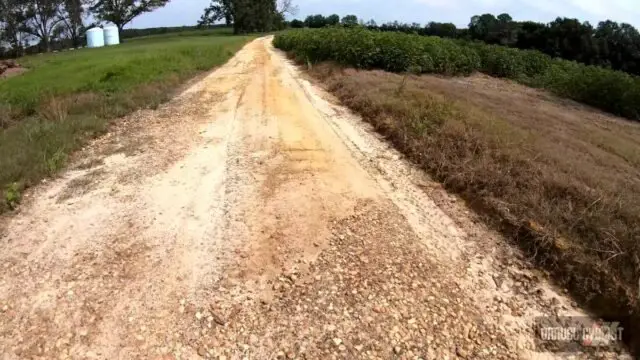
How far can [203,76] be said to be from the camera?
1652 centimetres

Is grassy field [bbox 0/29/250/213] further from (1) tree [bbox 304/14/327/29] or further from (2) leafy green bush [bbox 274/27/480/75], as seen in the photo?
(1) tree [bbox 304/14/327/29]

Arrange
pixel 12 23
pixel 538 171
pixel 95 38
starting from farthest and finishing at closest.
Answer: pixel 12 23 → pixel 95 38 → pixel 538 171

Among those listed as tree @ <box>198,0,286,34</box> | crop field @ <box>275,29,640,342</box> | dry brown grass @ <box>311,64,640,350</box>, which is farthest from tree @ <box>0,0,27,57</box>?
dry brown grass @ <box>311,64,640,350</box>

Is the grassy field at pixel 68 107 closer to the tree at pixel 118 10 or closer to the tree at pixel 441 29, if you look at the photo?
the tree at pixel 441 29

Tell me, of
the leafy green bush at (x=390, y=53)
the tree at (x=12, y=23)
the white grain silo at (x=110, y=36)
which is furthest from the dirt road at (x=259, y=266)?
the tree at (x=12, y=23)

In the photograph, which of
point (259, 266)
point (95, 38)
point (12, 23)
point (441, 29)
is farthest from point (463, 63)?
point (12, 23)

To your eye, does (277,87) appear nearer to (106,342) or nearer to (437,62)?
(437,62)

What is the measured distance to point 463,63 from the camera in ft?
64.4

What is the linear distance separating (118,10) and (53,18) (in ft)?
28.1

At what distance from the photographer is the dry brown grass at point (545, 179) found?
13.9 feet

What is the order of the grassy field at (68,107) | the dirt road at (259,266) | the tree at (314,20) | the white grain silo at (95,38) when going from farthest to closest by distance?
the tree at (314,20) → the white grain silo at (95,38) → the grassy field at (68,107) → the dirt road at (259,266)

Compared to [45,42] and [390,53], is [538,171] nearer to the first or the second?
[390,53]

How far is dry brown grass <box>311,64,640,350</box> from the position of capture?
4242 millimetres

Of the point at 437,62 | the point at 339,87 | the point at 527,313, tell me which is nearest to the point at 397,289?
the point at 527,313
